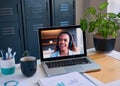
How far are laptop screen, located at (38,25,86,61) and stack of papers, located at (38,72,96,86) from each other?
25cm

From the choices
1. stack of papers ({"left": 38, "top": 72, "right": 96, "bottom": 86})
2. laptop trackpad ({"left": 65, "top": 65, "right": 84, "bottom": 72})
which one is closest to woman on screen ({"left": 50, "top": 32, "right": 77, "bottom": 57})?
laptop trackpad ({"left": 65, "top": 65, "right": 84, "bottom": 72})

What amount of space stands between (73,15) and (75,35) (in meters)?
1.58

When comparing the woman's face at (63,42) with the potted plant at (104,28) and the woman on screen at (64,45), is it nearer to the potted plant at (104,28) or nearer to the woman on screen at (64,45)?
the woman on screen at (64,45)

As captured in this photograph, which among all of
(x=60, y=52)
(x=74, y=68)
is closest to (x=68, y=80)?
(x=74, y=68)

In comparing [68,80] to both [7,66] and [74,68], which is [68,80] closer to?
[74,68]

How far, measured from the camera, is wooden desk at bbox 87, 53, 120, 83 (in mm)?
1117

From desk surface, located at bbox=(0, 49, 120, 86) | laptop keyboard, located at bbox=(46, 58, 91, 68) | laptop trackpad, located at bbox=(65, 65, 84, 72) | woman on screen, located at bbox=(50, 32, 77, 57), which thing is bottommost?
desk surface, located at bbox=(0, 49, 120, 86)

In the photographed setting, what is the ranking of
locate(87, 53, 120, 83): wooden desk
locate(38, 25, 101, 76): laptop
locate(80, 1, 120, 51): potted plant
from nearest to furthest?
locate(87, 53, 120, 83): wooden desk < locate(38, 25, 101, 76): laptop < locate(80, 1, 120, 51): potted plant

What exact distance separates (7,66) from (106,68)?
66cm

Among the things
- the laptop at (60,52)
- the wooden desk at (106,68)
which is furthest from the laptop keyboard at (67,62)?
the wooden desk at (106,68)

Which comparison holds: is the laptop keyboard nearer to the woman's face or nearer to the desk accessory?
the woman's face

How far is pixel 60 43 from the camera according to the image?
1.33 metres

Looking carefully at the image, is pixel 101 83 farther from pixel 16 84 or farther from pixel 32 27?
pixel 32 27

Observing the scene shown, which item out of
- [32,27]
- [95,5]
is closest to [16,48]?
[32,27]
